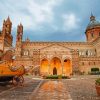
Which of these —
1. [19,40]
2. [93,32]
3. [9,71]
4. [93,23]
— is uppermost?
[93,23]

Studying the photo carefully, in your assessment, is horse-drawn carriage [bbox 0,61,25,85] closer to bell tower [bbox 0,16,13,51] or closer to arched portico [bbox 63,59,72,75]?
arched portico [bbox 63,59,72,75]

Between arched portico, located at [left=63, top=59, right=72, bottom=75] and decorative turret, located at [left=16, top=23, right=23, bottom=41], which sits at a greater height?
decorative turret, located at [left=16, top=23, right=23, bottom=41]

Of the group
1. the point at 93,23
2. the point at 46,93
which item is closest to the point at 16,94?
the point at 46,93

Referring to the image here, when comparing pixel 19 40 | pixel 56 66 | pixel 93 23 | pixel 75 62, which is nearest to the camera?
pixel 75 62

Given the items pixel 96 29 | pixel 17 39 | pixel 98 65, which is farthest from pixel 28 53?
pixel 96 29

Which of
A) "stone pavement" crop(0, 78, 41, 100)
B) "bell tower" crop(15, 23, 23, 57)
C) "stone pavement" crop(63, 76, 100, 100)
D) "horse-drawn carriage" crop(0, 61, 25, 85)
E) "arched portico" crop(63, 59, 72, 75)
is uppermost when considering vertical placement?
"bell tower" crop(15, 23, 23, 57)

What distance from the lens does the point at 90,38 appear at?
2603 inches

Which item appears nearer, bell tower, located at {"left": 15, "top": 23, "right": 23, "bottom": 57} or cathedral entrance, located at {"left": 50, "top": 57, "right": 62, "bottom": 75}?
cathedral entrance, located at {"left": 50, "top": 57, "right": 62, "bottom": 75}

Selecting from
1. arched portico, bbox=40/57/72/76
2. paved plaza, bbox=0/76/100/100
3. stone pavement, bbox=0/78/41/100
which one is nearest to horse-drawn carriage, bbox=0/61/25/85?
paved plaza, bbox=0/76/100/100

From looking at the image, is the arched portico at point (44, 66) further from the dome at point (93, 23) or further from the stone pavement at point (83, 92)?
the stone pavement at point (83, 92)

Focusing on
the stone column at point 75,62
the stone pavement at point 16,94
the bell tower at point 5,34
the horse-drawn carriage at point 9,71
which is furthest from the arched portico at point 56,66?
the stone pavement at point 16,94

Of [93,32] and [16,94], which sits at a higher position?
[93,32]

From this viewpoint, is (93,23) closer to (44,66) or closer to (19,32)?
(44,66)

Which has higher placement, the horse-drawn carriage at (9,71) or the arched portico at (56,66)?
the arched portico at (56,66)
